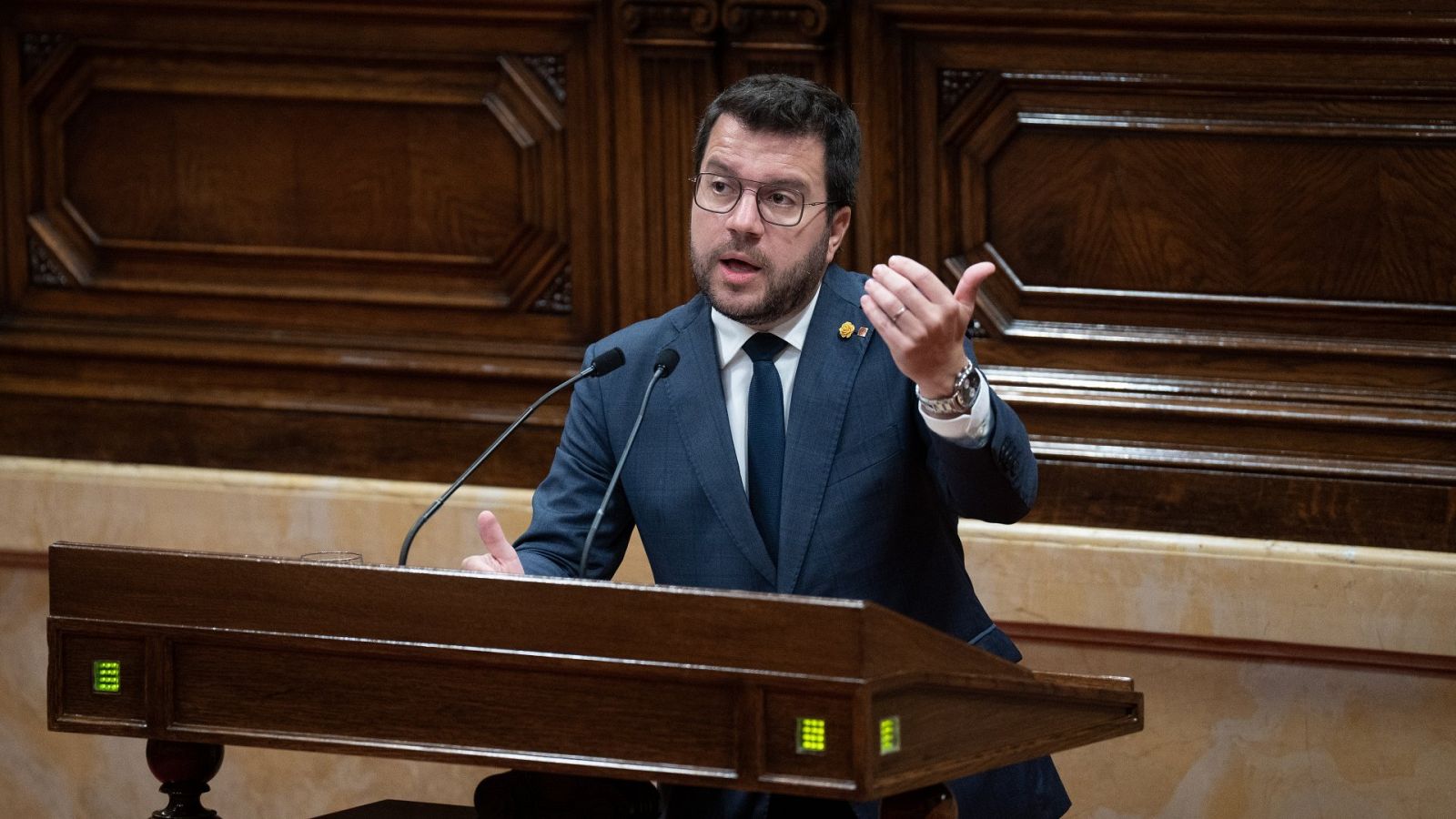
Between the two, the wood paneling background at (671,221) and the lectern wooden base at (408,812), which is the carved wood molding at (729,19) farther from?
the lectern wooden base at (408,812)

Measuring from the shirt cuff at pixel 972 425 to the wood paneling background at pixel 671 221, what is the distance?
4.92ft

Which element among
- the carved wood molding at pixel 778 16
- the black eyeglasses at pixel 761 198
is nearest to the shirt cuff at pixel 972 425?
the black eyeglasses at pixel 761 198

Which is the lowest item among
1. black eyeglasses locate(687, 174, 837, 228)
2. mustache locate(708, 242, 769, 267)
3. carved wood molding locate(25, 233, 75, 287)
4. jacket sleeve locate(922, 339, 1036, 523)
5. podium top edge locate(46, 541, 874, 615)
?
podium top edge locate(46, 541, 874, 615)

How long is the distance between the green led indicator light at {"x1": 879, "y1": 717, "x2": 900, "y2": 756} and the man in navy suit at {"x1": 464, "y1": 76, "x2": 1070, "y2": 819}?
1.83 feet

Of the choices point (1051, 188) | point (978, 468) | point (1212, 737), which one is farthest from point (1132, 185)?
point (978, 468)

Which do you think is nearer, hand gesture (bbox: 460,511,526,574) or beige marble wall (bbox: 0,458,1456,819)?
hand gesture (bbox: 460,511,526,574)

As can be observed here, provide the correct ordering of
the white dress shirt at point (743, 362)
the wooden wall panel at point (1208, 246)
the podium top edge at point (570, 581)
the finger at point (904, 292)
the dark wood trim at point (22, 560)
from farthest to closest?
the dark wood trim at point (22, 560), the wooden wall panel at point (1208, 246), the white dress shirt at point (743, 362), the finger at point (904, 292), the podium top edge at point (570, 581)

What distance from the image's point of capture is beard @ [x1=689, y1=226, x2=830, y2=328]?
2703 mm

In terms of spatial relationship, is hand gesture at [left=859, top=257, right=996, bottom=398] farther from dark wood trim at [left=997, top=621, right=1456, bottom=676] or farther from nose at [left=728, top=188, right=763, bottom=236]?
dark wood trim at [left=997, top=621, right=1456, bottom=676]

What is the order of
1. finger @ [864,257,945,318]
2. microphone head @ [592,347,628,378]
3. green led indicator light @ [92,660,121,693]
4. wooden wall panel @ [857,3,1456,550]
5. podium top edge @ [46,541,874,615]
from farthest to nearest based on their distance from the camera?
1. wooden wall panel @ [857,3,1456,550]
2. microphone head @ [592,347,628,378]
3. green led indicator light @ [92,660,121,693]
4. finger @ [864,257,945,318]
5. podium top edge @ [46,541,874,615]

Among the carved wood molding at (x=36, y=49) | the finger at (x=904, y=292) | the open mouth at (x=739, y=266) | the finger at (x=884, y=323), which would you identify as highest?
the carved wood molding at (x=36, y=49)

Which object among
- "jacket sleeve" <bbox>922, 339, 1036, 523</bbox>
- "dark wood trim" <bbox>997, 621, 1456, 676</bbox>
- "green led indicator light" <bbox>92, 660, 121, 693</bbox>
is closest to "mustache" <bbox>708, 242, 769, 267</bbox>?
"jacket sleeve" <bbox>922, 339, 1036, 523</bbox>

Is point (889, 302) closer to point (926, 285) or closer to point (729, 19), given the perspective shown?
point (926, 285)

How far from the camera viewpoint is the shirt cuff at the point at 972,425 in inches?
94.8
